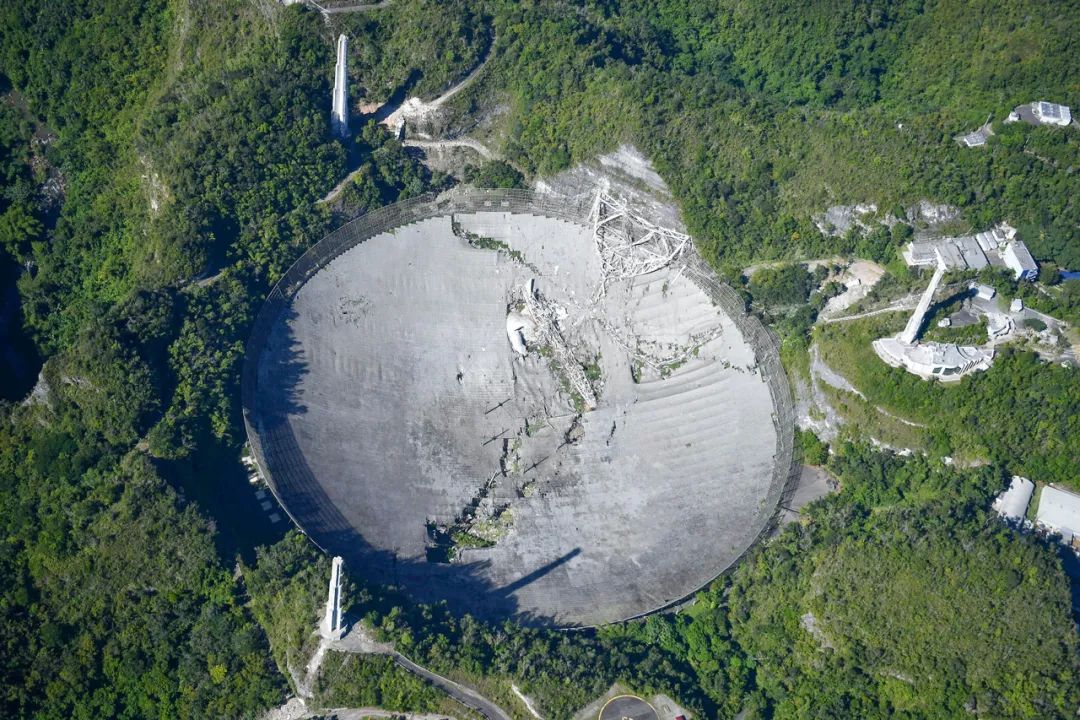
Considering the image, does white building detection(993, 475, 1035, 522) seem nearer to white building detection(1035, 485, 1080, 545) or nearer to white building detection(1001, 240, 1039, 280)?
white building detection(1035, 485, 1080, 545)

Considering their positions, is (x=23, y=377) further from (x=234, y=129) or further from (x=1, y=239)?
(x=234, y=129)

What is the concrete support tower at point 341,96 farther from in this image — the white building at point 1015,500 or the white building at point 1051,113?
the white building at point 1015,500

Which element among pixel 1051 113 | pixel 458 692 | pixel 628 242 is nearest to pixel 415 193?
pixel 628 242

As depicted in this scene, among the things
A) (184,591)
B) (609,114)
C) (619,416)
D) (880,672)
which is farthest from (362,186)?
(880,672)

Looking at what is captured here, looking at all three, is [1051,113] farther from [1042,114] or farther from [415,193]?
[415,193]

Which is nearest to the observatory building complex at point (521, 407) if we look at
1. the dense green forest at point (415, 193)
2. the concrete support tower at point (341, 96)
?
the dense green forest at point (415, 193)
